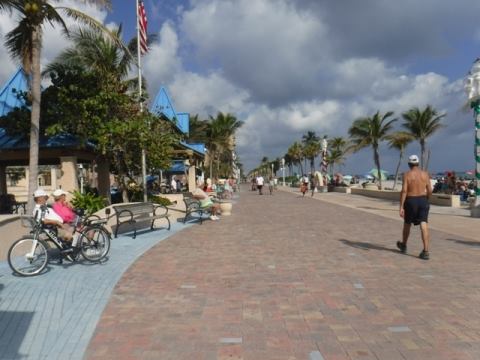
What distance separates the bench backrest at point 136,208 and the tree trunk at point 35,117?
201 centimetres

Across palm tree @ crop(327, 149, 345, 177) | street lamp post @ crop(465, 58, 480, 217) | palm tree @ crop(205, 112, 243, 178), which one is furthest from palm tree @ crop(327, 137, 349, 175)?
street lamp post @ crop(465, 58, 480, 217)

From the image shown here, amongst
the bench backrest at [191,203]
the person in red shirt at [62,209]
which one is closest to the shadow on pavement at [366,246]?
the person in red shirt at [62,209]

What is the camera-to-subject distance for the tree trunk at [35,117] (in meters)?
10.9

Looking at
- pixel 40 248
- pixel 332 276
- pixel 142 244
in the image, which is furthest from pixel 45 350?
pixel 142 244

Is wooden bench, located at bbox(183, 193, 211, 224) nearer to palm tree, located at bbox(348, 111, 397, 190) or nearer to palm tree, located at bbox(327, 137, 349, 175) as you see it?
palm tree, located at bbox(348, 111, 397, 190)

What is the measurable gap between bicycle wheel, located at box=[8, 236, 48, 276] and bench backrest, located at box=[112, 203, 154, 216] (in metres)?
3.65

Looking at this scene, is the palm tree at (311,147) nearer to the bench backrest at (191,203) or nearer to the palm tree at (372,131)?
the palm tree at (372,131)

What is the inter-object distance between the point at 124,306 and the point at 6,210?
16.0m

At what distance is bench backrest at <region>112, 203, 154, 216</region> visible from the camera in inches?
425

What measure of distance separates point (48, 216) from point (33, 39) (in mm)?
6072

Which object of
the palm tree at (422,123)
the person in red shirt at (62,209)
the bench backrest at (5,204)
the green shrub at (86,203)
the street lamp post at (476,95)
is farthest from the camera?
the palm tree at (422,123)

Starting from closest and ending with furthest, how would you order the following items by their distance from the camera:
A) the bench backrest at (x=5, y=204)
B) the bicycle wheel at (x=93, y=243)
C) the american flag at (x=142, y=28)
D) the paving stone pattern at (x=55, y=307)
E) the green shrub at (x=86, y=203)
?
the paving stone pattern at (x=55, y=307) < the bicycle wheel at (x=93, y=243) < the green shrub at (x=86, y=203) < the american flag at (x=142, y=28) < the bench backrest at (x=5, y=204)

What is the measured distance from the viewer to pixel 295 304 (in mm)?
5355

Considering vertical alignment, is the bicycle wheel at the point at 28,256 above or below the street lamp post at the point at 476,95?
below
